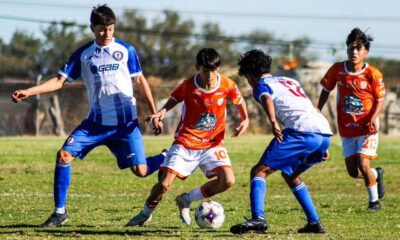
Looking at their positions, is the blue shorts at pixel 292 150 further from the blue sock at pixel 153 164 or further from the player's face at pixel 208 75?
the blue sock at pixel 153 164

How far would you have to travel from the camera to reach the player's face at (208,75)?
937 cm

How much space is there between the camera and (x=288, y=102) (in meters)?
9.30

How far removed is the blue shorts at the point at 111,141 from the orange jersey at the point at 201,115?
690 mm

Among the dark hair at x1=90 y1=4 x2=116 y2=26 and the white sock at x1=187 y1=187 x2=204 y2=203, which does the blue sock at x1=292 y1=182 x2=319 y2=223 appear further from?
the dark hair at x1=90 y1=4 x2=116 y2=26

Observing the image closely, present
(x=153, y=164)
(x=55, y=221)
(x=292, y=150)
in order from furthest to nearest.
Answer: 1. (x=153, y=164)
2. (x=55, y=221)
3. (x=292, y=150)

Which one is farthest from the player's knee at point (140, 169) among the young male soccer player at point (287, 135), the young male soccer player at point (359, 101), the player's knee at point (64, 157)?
the young male soccer player at point (359, 101)

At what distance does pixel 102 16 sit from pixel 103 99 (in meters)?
0.82

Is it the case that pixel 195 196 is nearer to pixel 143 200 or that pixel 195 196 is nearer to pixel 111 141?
pixel 111 141

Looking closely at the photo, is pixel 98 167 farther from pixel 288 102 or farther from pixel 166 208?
pixel 288 102

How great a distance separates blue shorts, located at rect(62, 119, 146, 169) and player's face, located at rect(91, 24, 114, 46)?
0.79 metres

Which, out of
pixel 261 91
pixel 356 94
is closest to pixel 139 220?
pixel 261 91

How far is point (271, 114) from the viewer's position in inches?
350

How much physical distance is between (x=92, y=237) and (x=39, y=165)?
984 cm

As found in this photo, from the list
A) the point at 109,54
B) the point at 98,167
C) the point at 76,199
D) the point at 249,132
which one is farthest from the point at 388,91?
the point at 109,54
